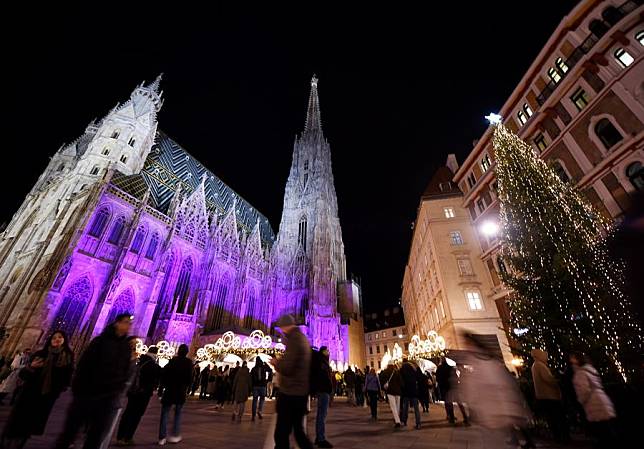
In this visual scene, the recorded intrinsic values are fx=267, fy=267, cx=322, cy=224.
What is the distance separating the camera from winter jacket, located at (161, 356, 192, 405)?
5.10m

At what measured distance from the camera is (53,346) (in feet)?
13.0

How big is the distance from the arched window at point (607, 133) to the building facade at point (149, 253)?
102 ft

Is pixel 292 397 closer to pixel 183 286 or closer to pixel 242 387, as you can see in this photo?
pixel 242 387

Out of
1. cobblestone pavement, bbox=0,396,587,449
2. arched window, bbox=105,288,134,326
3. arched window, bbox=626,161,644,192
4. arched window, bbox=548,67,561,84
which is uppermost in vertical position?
arched window, bbox=548,67,561,84

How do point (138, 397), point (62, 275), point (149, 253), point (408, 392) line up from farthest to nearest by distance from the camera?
1. point (149, 253)
2. point (62, 275)
3. point (408, 392)
4. point (138, 397)

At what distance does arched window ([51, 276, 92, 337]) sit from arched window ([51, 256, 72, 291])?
996mm

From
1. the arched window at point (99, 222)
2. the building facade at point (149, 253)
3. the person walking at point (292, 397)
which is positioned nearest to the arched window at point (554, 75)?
the person walking at point (292, 397)

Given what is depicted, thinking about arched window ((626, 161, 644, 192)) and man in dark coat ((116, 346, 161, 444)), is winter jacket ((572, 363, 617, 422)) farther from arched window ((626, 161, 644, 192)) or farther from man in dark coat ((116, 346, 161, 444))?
arched window ((626, 161, 644, 192))

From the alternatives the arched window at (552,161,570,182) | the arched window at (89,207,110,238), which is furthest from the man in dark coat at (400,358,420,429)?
the arched window at (89,207,110,238)

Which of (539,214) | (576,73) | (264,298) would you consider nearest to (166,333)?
(264,298)

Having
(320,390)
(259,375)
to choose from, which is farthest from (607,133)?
(259,375)

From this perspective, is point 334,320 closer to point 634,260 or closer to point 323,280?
point 323,280

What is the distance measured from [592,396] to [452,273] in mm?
17030

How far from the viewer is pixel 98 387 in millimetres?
2945
